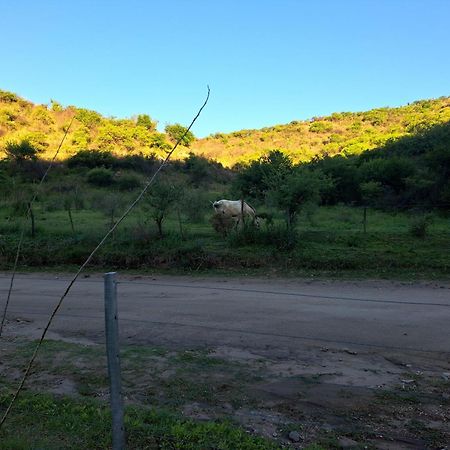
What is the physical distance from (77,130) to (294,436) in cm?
6008

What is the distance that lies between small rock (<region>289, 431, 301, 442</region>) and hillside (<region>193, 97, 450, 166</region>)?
5558cm

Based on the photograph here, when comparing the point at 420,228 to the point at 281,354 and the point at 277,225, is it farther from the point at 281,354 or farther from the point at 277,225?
the point at 281,354

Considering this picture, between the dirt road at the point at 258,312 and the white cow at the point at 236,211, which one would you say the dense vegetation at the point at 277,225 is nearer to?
the white cow at the point at 236,211

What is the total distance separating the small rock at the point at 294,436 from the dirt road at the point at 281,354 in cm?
5

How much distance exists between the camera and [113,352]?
260cm

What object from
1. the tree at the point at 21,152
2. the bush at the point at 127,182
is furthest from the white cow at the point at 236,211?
the tree at the point at 21,152

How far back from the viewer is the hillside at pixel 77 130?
186ft

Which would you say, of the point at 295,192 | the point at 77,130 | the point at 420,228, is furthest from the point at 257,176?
the point at 77,130

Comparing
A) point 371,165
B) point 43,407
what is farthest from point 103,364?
point 371,165

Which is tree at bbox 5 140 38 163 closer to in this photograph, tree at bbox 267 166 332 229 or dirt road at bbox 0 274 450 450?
tree at bbox 267 166 332 229

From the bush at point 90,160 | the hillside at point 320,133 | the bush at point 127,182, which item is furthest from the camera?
the hillside at point 320,133

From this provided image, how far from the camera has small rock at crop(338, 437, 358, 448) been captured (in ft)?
13.2

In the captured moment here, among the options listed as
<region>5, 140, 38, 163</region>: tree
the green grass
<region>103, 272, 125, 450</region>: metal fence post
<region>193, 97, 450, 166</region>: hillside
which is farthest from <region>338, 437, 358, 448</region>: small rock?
<region>193, 97, 450, 166</region>: hillside

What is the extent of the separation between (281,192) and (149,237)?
494 cm
